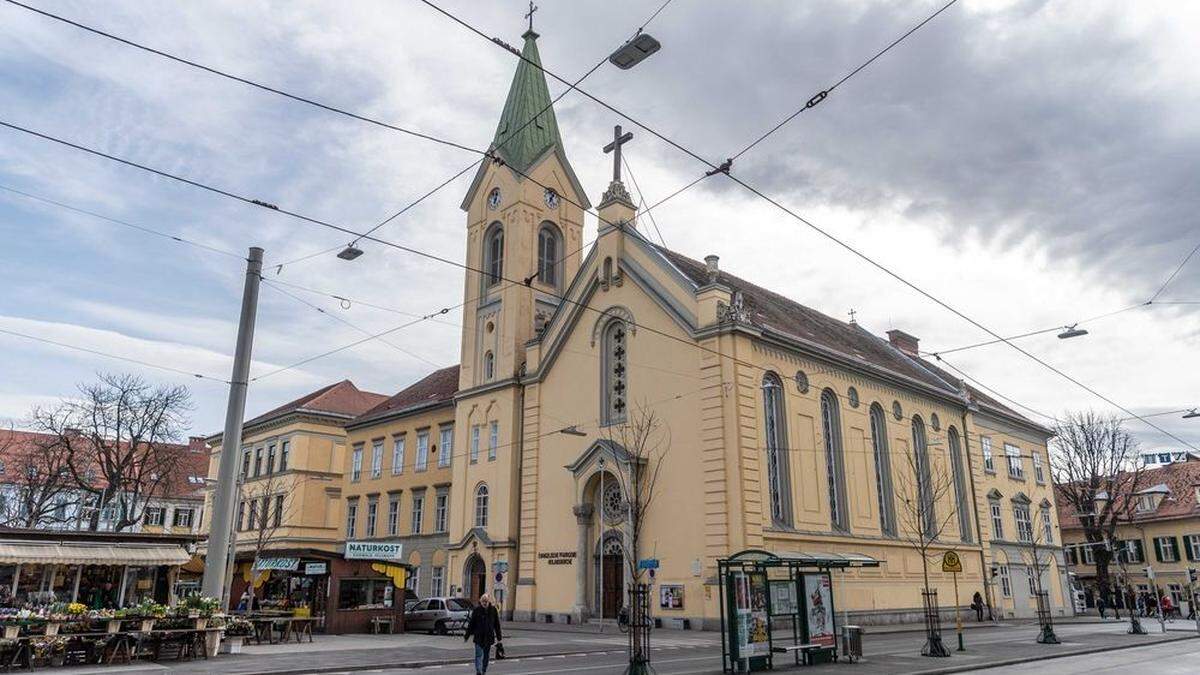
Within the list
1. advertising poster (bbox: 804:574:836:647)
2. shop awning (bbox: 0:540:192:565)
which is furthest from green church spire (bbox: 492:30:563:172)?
A: advertising poster (bbox: 804:574:836:647)

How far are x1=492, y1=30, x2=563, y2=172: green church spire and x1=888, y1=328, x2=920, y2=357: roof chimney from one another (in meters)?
26.4

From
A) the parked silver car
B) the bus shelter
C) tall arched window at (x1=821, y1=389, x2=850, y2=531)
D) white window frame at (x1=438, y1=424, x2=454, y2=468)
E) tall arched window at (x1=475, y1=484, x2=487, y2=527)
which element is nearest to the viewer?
the bus shelter

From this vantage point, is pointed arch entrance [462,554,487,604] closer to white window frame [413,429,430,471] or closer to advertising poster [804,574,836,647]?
white window frame [413,429,430,471]

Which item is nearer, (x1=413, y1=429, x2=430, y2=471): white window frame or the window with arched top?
the window with arched top

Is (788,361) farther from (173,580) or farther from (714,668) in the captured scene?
(173,580)

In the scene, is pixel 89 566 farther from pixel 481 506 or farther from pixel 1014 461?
pixel 1014 461

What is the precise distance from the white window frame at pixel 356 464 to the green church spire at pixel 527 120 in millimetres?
21339

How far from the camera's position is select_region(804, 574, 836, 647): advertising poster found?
1955cm

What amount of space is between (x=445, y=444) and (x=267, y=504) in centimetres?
1295

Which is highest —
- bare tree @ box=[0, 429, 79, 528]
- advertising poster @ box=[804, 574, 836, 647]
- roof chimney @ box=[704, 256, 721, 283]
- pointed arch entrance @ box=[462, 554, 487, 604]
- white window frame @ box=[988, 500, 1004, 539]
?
roof chimney @ box=[704, 256, 721, 283]

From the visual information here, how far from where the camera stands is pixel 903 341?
189 feet

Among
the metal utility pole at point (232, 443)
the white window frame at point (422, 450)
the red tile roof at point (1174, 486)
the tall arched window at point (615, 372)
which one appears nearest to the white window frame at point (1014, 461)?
the red tile roof at point (1174, 486)

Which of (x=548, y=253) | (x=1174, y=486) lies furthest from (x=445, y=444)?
(x=1174, y=486)

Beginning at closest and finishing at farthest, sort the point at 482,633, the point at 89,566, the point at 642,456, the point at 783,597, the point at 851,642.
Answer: the point at 482,633
the point at 783,597
the point at 851,642
the point at 89,566
the point at 642,456
